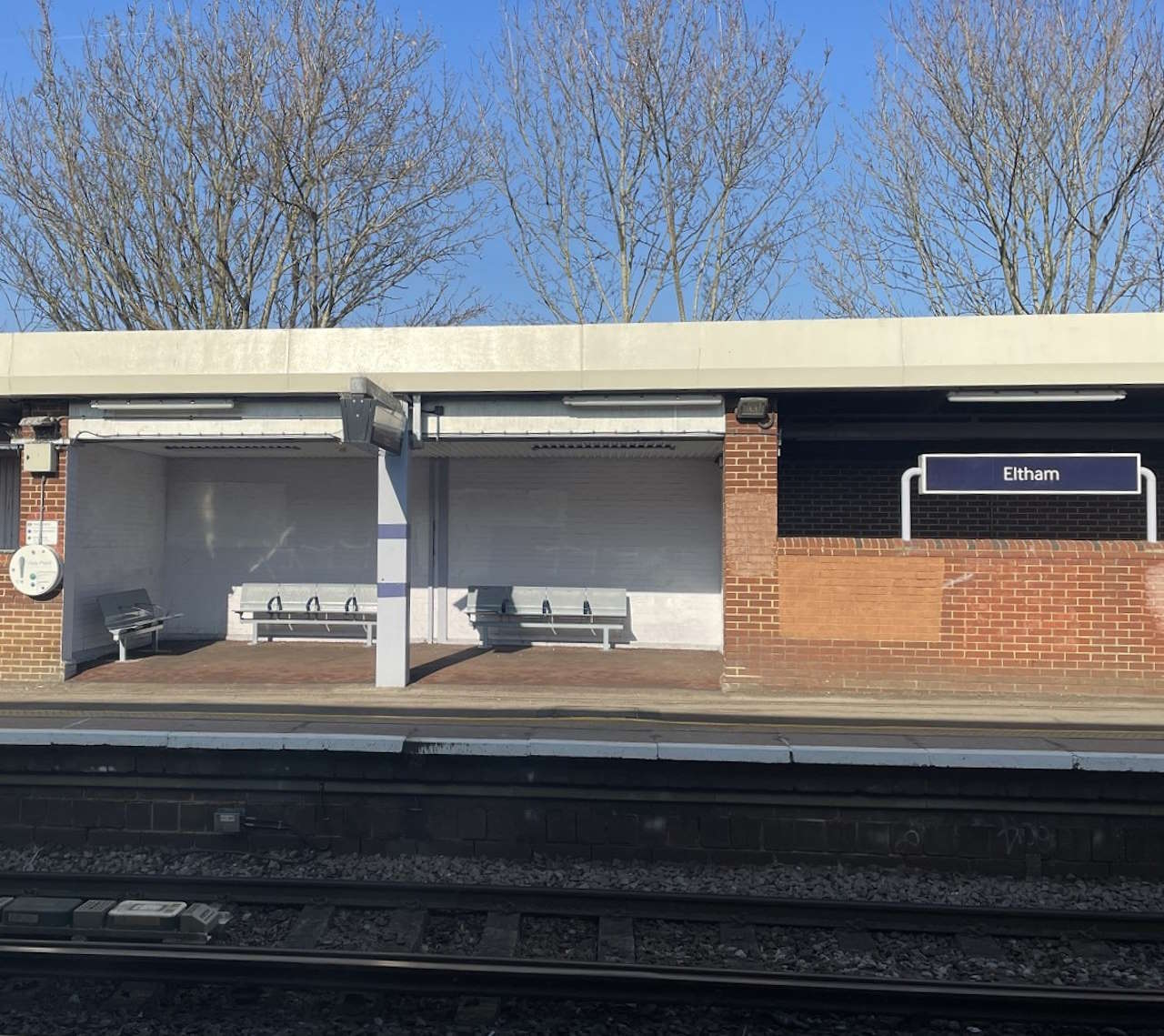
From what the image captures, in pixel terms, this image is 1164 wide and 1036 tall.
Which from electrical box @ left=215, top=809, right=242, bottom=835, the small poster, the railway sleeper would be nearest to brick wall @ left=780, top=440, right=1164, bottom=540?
the railway sleeper

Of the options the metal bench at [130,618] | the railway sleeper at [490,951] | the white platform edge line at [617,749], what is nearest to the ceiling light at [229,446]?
the metal bench at [130,618]

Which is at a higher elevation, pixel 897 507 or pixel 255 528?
pixel 897 507

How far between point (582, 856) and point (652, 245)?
1525 centimetres

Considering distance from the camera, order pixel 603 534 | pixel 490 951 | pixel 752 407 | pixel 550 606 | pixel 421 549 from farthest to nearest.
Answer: pixel 421 549 < pixel 603 534 < pixel 550 606 < pixel 752 407 < pixel 490 951

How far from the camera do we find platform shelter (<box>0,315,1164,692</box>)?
895 cm

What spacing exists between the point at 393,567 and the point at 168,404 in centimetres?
312

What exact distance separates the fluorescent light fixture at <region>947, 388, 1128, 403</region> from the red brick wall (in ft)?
4.80

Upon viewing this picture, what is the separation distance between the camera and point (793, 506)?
12.1m

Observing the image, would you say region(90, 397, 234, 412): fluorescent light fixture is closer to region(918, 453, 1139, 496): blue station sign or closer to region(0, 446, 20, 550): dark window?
region(0, 446, 20, 550): dark window

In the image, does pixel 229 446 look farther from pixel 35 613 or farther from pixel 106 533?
pixel 35 613

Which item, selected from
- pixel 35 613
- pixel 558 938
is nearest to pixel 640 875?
pixel 558 938

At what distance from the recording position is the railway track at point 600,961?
4.18m

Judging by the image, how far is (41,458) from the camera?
1008cm

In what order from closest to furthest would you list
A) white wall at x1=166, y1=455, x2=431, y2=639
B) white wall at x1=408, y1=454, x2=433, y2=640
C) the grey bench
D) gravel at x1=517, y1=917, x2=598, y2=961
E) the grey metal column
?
gravel at x1=517, y1=917, x2=598, y2=961, the grey metal column, the grey bench, white wall at x1=408, y1=454, x2=433, y2=640, white wall at x1=166, y1=455, x2=431, y2=639
